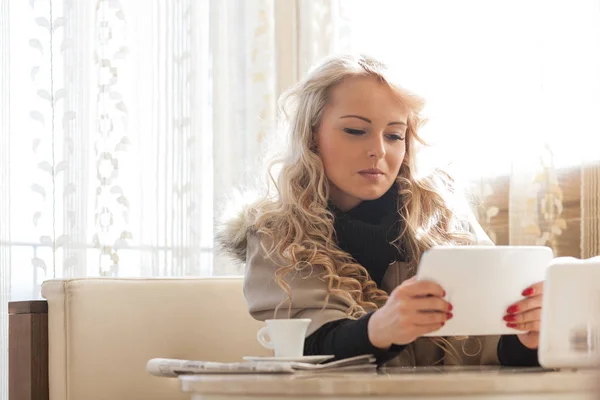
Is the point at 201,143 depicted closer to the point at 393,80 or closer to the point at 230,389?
the point at 393,80

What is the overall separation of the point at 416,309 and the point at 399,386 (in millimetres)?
207

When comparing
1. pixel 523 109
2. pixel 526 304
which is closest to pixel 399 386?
pixel 526 304

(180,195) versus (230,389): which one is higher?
(180,195)

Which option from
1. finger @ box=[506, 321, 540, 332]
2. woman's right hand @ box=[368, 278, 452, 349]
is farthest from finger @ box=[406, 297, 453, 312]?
finger @ box=[506, 321, 540, 332]

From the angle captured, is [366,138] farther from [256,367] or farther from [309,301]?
[256,367]

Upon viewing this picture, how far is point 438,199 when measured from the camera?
168 centimetres

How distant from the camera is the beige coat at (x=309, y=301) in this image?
146cm

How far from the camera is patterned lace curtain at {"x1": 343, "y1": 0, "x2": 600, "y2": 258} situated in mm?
2062

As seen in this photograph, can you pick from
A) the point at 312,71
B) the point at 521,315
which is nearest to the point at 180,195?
the point at 312,71

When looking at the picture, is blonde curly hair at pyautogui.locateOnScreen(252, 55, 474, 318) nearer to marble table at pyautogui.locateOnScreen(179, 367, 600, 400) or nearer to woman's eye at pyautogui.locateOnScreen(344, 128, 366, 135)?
woman's eye at pyautogui.locateOnScreen(344, 128, 366, 135)

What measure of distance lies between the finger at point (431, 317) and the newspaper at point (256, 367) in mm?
83

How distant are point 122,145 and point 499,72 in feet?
3.29

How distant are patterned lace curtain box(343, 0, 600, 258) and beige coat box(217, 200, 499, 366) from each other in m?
0.57

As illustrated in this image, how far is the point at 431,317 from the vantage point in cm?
109
